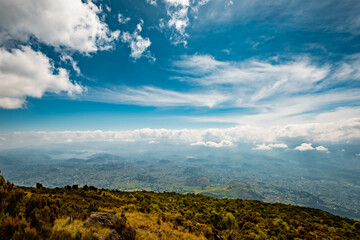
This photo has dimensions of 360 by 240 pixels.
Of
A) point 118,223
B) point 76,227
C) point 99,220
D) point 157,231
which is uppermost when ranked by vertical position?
point 76,227

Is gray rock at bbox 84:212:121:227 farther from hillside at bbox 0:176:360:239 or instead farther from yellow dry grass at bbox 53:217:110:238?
yellow dry grass at bbox 53:217:110:238

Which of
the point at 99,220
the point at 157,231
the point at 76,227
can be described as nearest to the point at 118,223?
the point at 99,220

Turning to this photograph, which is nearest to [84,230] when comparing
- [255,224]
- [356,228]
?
[255,224]

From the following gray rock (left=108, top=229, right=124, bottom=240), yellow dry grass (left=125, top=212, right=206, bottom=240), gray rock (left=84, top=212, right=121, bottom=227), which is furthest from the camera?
yellow dry grass (left=125, top=212, right=206, bottom=240)

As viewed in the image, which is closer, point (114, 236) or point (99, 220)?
point (114, 236)

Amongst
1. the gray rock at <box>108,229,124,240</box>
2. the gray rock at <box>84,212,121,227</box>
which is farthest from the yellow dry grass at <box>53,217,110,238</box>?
the gray rock at <box>108,229,124,240</box>

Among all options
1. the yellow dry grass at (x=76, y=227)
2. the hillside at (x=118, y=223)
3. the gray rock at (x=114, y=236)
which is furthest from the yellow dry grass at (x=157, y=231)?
the yellow dry grass at (x=76, y=227)

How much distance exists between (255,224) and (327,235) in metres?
8.10

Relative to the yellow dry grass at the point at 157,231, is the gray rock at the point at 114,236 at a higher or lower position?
higher

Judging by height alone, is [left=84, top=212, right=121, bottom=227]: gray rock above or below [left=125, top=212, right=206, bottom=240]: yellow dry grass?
above

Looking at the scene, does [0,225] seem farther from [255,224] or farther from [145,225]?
[255,224]

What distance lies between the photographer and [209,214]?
68.6 ft

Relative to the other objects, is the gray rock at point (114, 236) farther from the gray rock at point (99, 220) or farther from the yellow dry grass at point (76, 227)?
the gray rock at point (99, 220)

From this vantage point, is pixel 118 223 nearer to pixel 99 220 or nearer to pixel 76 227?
pixel 99 220
